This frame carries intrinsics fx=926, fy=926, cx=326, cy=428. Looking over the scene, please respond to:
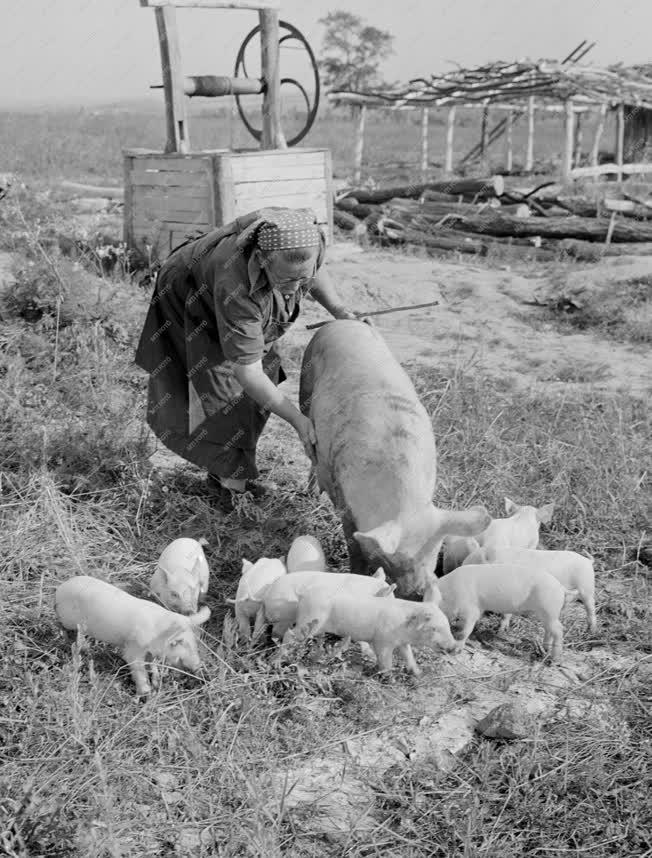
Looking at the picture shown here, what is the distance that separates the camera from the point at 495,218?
44.3ft

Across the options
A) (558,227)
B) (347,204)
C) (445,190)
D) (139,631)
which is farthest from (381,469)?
(445,190)

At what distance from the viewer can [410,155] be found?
101 ft

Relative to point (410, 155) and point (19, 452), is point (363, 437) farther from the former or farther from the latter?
point (410, 155)

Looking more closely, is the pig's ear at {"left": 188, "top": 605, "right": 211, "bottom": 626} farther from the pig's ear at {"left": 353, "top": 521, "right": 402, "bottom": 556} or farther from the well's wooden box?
the well's wooden box

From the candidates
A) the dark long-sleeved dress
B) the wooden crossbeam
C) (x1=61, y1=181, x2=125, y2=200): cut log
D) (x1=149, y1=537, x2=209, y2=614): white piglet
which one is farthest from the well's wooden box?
(x1=61, y1=181, x2=125, y2=200): cut log

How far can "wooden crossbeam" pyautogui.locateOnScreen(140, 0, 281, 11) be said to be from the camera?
335 inches

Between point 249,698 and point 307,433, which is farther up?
point 307,433

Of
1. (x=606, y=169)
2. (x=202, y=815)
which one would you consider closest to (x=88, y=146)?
(x=606, y=169)

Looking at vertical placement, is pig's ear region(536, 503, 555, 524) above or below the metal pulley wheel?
below

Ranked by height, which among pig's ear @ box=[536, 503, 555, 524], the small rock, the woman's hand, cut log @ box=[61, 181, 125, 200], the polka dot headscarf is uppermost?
the polka dot headscarf

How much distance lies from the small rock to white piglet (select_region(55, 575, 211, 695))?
1030 millimetres

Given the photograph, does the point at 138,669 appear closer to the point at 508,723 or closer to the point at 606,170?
the point at 508,723

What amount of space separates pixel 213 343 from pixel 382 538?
58.6 inches

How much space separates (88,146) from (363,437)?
29968 millimetres
